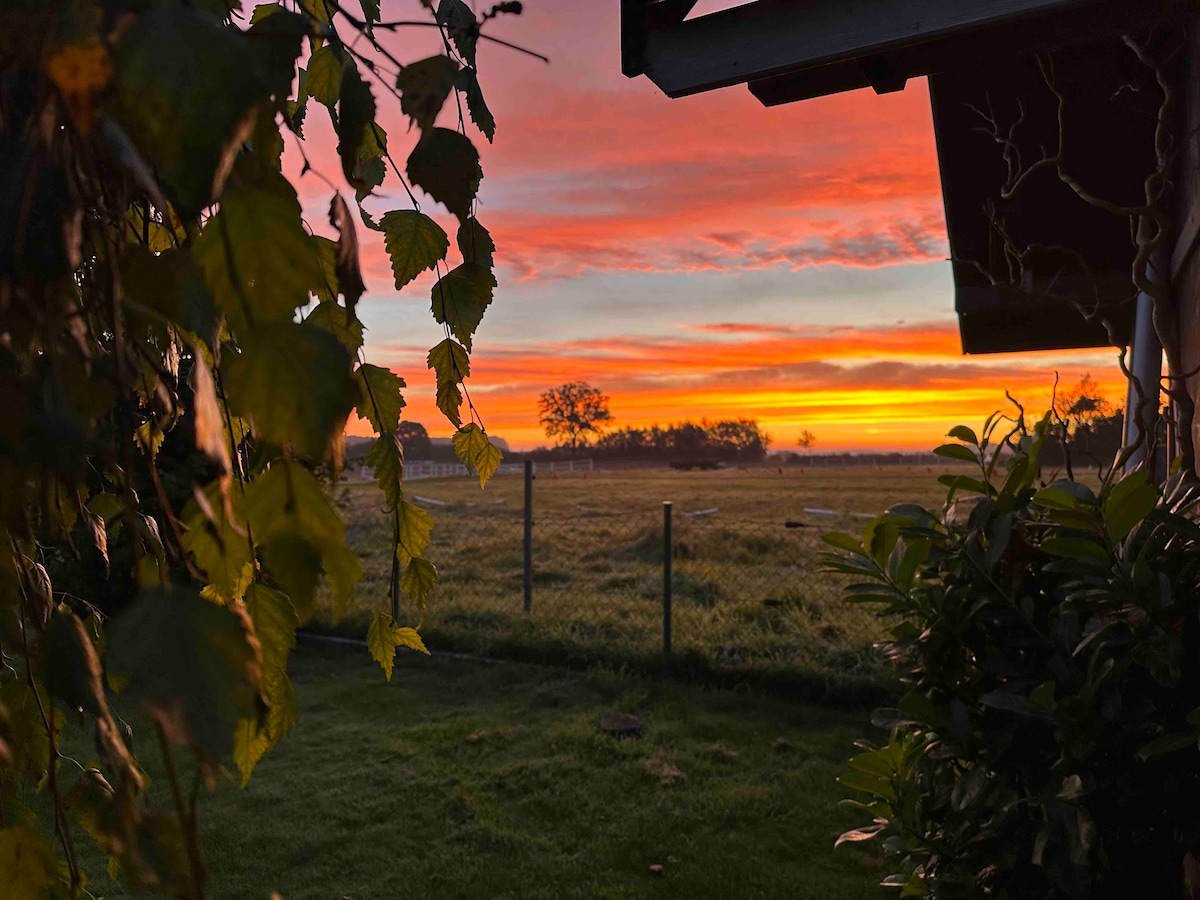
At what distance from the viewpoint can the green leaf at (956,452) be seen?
75.4 inches

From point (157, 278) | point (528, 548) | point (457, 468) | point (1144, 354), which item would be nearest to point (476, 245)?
point (157, 278)

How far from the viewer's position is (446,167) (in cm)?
56

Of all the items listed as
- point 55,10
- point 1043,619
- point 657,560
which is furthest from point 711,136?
point 657,560

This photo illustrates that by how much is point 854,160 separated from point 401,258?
4.80 meters

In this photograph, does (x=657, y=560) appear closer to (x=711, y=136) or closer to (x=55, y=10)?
(x=711, y=136)

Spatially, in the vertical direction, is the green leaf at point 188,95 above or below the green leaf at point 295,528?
above

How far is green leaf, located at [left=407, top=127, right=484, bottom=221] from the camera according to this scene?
552 mm

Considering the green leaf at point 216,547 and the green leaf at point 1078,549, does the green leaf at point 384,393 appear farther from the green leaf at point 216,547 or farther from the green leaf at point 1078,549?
the green leaf at point 1078,549

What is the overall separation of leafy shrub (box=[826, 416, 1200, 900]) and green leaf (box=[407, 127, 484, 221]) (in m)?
1.36

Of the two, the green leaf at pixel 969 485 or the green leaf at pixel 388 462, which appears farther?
the green leaf at pixel 969 485

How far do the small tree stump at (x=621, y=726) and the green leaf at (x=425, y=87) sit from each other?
451 centimetres

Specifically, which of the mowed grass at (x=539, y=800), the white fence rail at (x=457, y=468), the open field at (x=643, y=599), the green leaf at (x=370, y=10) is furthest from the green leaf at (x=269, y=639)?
the white fence rail at (x=457, y=468)

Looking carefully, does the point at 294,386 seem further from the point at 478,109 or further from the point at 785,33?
the point at 785,33

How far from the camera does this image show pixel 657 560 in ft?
35.2
